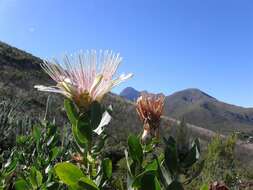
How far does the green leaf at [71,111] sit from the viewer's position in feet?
4.50

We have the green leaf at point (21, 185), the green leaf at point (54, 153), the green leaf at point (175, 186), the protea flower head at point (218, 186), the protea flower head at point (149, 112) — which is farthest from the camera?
the green leaf at point (54, 153)

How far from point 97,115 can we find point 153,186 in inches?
11.4

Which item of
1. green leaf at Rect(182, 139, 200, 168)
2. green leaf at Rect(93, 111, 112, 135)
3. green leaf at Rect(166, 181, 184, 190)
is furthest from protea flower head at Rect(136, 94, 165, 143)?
green leaf at Rect(166, 181, 184, 190)

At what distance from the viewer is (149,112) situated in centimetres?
166

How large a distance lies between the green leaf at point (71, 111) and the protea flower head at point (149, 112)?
341mm

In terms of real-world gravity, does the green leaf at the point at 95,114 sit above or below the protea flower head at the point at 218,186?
above

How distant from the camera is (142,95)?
1712mm

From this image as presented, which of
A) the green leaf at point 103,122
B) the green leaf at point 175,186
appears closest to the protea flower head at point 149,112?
the green leaf at point 103,122

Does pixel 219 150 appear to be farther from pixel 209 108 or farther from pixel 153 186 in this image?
pixel 209 108

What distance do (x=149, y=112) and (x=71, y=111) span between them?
14.3 inches

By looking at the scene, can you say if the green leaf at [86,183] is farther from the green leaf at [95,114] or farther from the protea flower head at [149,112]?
the protea flower head at [149,112]

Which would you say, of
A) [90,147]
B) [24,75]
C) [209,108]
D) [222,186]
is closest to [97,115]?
[90,147]

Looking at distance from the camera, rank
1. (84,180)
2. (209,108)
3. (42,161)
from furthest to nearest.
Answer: (209,108) < (42,161) < (84,180)

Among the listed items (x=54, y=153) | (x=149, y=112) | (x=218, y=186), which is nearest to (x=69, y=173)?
(x=218, y=186)
